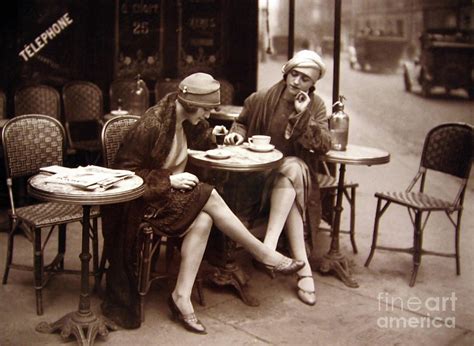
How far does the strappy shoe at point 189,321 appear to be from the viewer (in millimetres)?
3812

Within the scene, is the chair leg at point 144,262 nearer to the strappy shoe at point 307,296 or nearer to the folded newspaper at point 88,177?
the folded newspaper at point 88,177

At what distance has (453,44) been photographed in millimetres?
8414

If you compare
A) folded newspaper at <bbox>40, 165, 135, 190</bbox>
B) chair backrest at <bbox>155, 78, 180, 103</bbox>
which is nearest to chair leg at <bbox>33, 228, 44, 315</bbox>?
folded newspaper at <bbox>40, 165, 135, 190</bbox>

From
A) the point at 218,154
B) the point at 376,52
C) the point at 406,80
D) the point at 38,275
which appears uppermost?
the point at 376,52

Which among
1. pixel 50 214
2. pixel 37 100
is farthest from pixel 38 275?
pixel 37 100

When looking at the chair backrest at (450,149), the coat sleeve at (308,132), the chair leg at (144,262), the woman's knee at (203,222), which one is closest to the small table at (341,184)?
the coat sleeve at (308,132)

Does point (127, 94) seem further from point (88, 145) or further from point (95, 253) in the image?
point (95, 253)

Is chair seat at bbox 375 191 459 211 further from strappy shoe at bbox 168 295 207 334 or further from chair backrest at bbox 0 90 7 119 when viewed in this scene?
chair backrest at bbox 0 90 7 119

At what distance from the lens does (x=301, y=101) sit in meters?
4.55

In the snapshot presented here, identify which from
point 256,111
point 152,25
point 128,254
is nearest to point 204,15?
point 152,25

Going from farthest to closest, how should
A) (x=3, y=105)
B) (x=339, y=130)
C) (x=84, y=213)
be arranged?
(x=3, y=105)
(x=339, y=130)
(x=84, y=213)

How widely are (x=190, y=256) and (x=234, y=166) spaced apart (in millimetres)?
580

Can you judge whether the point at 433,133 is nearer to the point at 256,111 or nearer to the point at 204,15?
the point at 256,111

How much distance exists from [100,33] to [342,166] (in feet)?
A: 11.0
